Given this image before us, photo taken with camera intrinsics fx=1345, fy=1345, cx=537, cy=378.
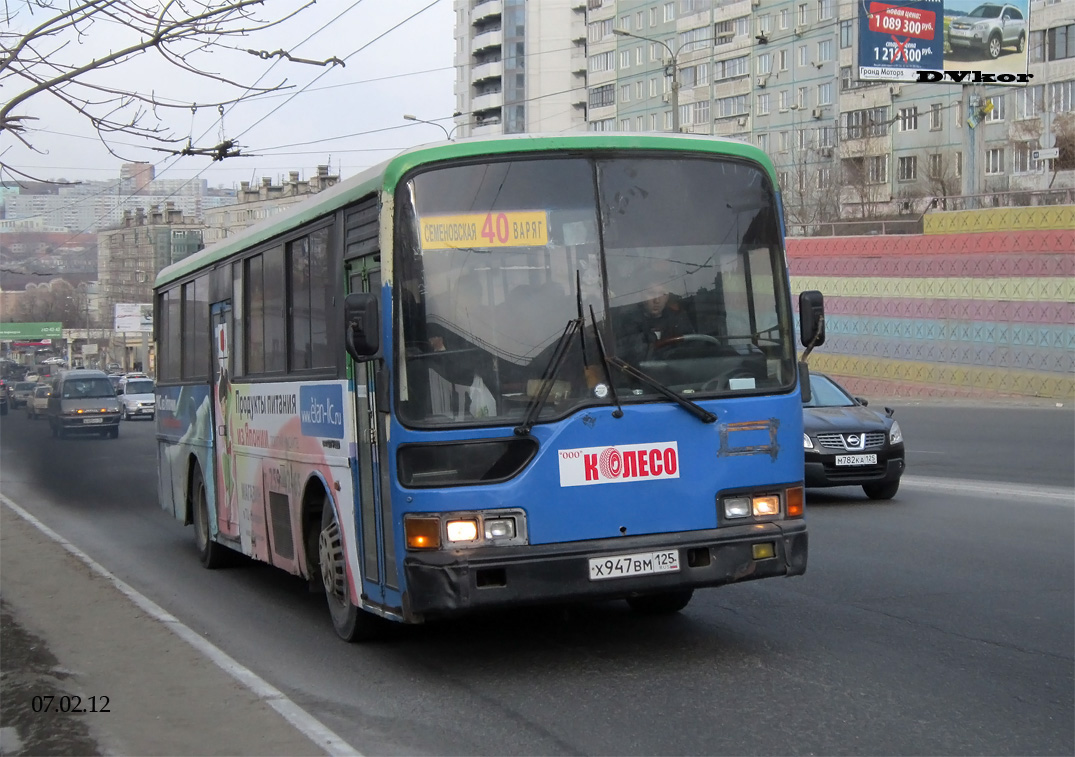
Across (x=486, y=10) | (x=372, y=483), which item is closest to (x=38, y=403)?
(x=486, y=10)

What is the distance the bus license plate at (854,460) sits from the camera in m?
15.3

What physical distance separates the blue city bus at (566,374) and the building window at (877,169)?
6476cm

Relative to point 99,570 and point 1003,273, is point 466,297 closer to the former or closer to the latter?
point 99,570

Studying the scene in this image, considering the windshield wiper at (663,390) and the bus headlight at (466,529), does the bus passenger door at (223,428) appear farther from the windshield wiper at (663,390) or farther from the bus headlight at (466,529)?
the windshield wiper at (663,390)

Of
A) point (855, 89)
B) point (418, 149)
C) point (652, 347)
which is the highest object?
point (855, 89)

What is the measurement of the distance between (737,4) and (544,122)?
25.9 metres

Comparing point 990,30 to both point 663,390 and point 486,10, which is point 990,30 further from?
point 486,10

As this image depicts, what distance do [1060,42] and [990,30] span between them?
101ft

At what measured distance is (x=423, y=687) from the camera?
708 cm

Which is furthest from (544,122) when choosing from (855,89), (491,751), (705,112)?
(491,751)

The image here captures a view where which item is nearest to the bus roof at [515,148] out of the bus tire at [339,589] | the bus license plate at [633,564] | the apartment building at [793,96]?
the bus tire at [339,589]

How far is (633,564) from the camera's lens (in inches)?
273

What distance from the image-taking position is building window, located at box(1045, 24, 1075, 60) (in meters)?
61.6

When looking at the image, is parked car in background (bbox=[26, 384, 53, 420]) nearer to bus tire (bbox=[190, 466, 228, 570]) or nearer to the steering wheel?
bus tire (bbox=[190, 466, 228, 570])
